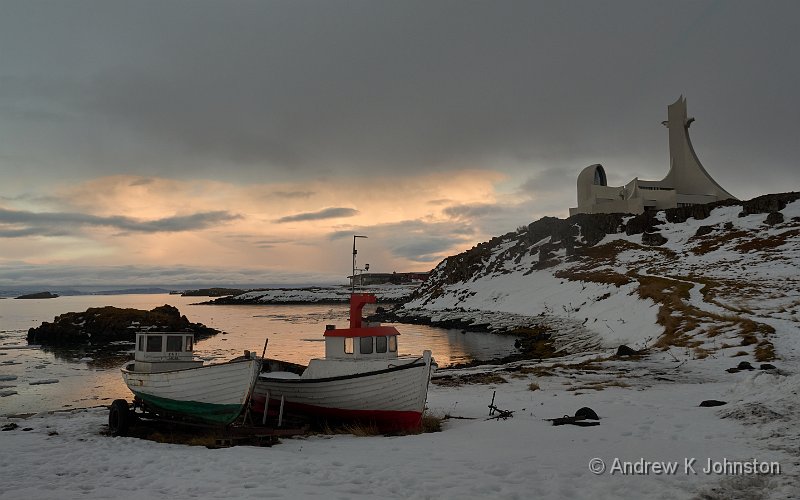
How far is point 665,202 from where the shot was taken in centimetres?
9638

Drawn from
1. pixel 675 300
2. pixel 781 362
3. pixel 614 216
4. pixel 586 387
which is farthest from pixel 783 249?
pixel 586 387

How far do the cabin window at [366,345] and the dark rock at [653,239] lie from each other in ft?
218

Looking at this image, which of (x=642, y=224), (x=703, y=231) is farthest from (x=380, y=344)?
(x=642, y=224)

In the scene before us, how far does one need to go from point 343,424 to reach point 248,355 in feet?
12.0

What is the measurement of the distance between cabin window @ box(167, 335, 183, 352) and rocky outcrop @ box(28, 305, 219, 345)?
3976 centimetres

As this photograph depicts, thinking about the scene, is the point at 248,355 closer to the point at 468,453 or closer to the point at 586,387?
the point at 468,453

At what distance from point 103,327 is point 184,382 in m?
47.8

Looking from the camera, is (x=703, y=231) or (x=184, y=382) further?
(x=703, y=231)

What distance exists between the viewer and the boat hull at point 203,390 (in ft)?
49.5

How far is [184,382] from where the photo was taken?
635 inches

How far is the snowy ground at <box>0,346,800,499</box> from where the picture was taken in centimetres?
878

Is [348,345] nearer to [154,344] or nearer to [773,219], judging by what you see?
[154,344]

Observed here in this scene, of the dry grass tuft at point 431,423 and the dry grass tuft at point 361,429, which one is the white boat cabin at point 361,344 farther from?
the dry grass tuft at point 431,423

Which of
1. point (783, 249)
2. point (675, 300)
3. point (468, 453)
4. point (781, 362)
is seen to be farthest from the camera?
point (783, 249)
